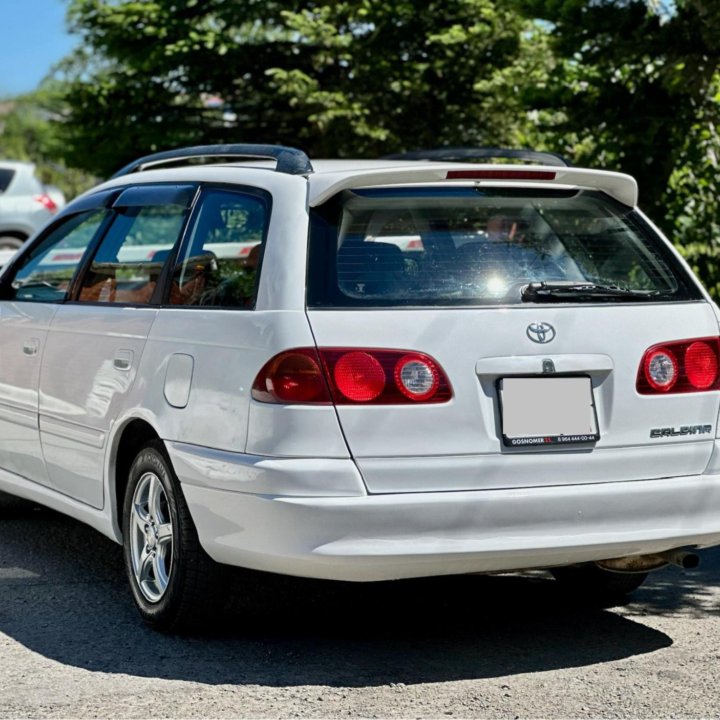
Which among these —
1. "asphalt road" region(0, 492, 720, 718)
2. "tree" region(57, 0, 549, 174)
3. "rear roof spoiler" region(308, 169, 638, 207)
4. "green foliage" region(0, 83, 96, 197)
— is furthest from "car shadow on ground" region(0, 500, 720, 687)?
"green foliage" region(0, 83, 96, 197)

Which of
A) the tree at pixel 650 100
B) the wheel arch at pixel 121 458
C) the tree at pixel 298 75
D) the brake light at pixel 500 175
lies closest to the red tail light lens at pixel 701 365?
the brake light at pixel 500 175

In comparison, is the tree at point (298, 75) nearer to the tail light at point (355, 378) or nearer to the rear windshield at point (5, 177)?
the rear windshield at point (5, 177)

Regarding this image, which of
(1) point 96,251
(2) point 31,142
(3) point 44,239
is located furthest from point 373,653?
(2) point 31,142

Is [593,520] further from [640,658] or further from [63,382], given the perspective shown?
[63,382]

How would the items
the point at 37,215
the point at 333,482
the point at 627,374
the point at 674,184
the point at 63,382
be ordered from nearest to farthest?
1. the point at 333,482
2. the point at 627,374
3. the point at 63,382
4. the point at 674,184
5. the point at 37,215

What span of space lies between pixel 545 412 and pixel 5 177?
17228 mm

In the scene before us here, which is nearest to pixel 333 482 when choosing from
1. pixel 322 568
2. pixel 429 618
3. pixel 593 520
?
pixel 322 568

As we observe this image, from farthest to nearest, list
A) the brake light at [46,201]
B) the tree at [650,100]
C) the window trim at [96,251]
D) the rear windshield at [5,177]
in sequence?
the brake light at [46,201] → the rear windshield at [5,177] → the tree at [650,100] → the window trim at [96,251]

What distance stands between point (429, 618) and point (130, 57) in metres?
22.7

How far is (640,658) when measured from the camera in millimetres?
4875

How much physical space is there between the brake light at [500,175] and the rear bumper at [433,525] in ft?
3.77

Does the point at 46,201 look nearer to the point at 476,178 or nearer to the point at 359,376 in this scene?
the point at 476,178

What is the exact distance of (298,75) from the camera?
25.7 metres

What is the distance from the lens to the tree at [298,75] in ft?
81.4
